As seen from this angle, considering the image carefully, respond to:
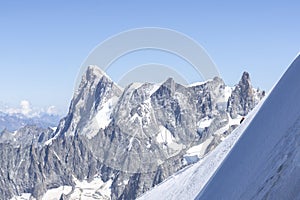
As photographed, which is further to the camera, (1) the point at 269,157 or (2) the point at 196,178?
(2) the point at 196,178

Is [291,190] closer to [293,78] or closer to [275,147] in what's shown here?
[275,147]

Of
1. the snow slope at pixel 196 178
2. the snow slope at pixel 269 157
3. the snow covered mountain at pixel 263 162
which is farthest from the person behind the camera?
the snow slope at pixel 196 178

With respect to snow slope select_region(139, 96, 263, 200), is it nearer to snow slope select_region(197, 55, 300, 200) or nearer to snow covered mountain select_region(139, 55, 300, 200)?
snow covered mountain select_region(139, 55, 300, 200)

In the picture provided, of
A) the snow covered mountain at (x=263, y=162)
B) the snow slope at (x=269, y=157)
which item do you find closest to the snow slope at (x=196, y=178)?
the snow covered mountain at (x=263, y=162)

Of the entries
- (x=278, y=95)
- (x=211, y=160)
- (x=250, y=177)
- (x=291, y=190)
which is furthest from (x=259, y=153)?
(x=211, y=160)

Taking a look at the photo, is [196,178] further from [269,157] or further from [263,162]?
[269,157]

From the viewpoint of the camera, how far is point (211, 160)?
46344mm

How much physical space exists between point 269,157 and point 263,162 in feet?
3.16

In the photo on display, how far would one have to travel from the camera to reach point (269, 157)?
27.4 metres

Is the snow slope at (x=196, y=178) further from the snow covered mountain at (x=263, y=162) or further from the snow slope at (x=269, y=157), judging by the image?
the snow slope at (x=269, y=157)

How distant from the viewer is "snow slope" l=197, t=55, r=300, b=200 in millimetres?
22034

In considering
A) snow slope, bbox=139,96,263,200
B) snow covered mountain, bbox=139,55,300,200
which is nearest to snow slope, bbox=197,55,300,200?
snow covered mountain, bbox=139,55,300,200

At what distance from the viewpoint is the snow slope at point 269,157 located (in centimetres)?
2203

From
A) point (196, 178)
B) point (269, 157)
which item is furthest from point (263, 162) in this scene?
point (196, 178)
